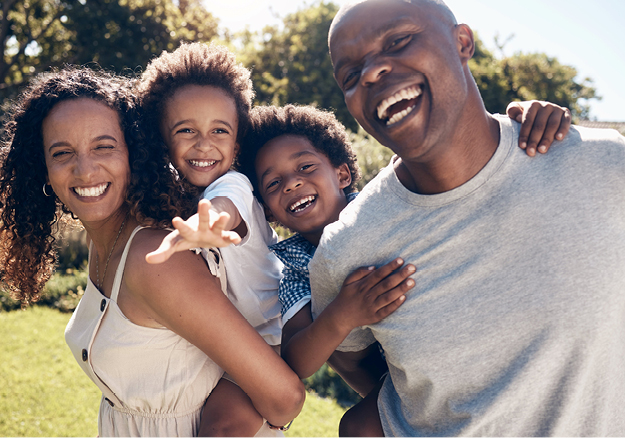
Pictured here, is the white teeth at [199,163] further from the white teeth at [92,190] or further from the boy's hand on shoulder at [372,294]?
the boy's hand on shoulder at [372,294]

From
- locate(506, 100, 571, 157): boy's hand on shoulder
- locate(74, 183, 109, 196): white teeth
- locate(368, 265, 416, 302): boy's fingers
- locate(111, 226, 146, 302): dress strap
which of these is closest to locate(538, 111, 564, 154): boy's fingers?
locate(506, 100, 571, 157): boy's hand on shoulder

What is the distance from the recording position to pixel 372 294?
6.73ft

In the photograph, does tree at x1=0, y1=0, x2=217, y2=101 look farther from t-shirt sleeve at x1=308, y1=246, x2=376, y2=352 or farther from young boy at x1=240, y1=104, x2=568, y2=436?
t-shirt sleeve at x1=308, y1=246, x2=376, y2=352

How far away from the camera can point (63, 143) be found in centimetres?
238

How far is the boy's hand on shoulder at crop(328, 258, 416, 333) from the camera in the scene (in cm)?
203

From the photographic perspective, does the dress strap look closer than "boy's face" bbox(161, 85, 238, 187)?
Yes

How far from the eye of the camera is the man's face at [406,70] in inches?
76.6

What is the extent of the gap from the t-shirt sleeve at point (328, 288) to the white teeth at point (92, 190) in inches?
42.7

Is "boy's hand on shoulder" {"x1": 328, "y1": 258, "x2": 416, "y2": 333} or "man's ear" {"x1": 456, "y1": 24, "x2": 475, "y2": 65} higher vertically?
"man's ear" {"x1": 456, "y1": 24, "x2": 475, "y2": 65}

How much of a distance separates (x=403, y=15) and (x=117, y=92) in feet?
4.90

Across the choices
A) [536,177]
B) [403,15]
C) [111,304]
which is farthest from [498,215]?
[111,304]

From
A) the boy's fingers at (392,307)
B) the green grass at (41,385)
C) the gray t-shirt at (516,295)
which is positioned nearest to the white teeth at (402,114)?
the gray t-shirt at (516,295)

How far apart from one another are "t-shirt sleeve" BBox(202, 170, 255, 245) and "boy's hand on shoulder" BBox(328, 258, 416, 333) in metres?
0.81

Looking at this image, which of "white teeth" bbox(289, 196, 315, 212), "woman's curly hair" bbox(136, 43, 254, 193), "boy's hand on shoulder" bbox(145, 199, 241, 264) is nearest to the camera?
"boy's hand on shoulder" bbox(145, 199, 241, 264)
